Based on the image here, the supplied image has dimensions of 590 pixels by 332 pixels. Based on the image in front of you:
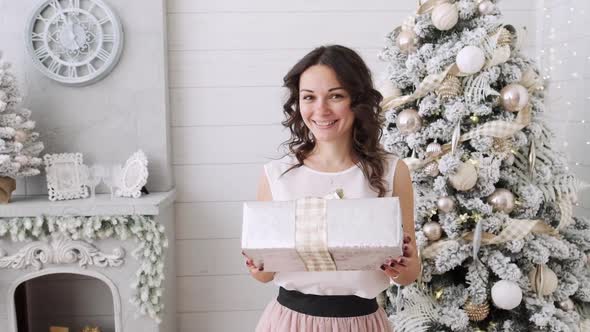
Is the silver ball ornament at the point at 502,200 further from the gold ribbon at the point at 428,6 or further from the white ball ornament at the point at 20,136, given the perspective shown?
the white ball ornament at the point at 20,136

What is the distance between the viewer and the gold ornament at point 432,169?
5.60ft

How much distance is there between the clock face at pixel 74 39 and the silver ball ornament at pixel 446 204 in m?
1.55

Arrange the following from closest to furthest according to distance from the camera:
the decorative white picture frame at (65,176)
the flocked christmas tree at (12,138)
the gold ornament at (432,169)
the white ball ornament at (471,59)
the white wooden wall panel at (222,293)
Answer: the white ball ornament at (471,59) < the gold ornament at (432,169) < the flocked christmas tree at (12,138) < the decorative white picture frame at (65,176) < the white wooden wall panel at (222,293)

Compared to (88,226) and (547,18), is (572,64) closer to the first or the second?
(547,18)

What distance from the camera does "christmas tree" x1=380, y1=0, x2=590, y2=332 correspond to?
1.65 m

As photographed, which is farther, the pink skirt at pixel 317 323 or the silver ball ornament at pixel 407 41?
the silver ball ornament at pixel 407 41

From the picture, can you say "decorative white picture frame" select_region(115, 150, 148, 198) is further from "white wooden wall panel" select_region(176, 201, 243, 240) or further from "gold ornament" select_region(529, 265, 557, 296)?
"gold ornament" select_region(529, 265, 557, 296)

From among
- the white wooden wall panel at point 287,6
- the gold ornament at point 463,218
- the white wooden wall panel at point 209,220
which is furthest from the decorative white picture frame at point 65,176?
the gold ornament at point 463,218

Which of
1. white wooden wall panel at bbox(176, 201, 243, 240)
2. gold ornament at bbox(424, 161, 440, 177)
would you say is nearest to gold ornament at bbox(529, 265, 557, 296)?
gold ornament at bbox(424, 161, 440, 177)

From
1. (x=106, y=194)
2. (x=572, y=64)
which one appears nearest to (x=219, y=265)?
(x=106, y=194)

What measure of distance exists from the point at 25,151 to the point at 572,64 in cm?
235

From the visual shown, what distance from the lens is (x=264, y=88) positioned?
8.16 feet

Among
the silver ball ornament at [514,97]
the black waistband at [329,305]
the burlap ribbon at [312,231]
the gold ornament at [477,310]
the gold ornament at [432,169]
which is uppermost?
the silver ball ornament at [514,97]

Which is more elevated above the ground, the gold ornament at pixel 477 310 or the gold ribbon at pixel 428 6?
the gold ribbon at pixel 428 6
